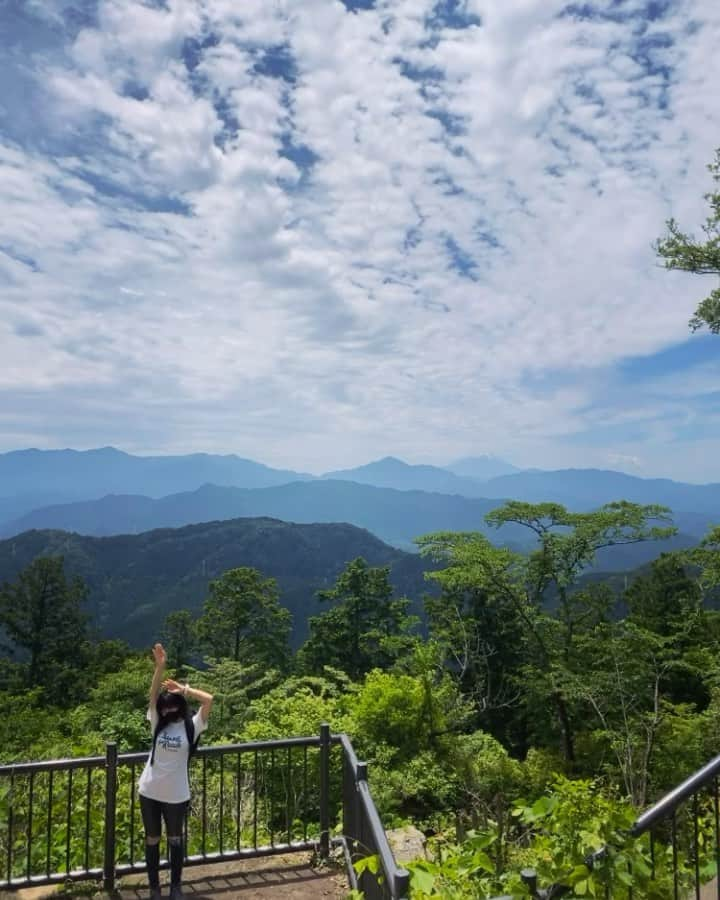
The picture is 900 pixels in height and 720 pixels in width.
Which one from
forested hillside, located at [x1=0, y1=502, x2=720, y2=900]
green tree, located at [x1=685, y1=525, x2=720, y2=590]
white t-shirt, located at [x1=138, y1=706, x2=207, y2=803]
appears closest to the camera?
forested hillside, located at [x1=0, y1=502, x2=720, y2=900]

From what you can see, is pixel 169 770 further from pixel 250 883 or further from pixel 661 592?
pixel 661 592

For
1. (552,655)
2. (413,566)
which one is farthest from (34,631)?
(413,566)

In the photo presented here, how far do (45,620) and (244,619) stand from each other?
54.2 feet

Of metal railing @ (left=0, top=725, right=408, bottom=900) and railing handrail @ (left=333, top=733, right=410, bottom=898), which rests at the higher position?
railing handrail @ (left=333, top=733, right=410, bottom=898)

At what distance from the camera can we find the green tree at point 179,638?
4441 centimetres

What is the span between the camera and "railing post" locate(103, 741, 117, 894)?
17.3 ft

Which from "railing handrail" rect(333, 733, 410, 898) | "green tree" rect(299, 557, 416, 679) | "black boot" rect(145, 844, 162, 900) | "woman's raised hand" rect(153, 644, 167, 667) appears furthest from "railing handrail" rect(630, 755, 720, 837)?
"green tree" rect(299, 557, 416, 679)

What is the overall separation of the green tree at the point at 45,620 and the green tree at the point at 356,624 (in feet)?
55.2

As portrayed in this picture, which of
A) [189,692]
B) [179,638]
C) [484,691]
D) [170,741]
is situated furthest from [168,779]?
[179,638]

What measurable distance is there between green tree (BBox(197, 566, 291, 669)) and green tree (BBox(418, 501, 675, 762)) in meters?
16.9

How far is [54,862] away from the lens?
610cm

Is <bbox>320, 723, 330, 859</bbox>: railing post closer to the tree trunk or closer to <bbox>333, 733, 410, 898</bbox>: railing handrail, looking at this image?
<bbox>333, 733, 410, 898</bbox>: railing handrail

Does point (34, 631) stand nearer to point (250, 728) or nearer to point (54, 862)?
point (250, 728)

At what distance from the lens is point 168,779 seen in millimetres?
4965
